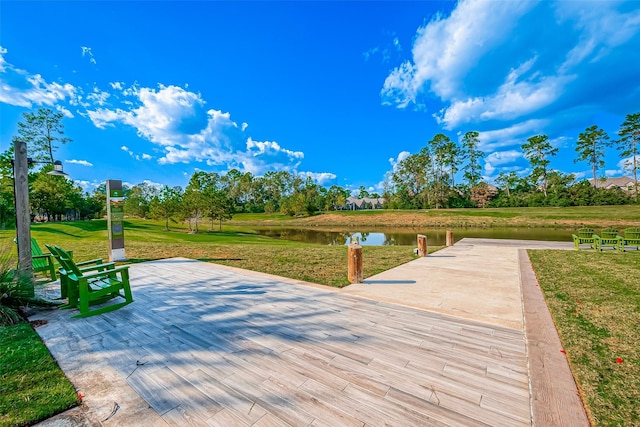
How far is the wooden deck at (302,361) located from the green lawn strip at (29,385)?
0.14 metres

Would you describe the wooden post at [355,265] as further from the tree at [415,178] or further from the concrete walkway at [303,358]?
the tree at [415,178]

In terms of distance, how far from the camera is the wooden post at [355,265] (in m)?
5.38

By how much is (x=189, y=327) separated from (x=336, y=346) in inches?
74.2

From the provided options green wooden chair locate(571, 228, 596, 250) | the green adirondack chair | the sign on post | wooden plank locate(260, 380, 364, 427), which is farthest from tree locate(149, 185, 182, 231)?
green wooden chair locate(571, 228, 596, 250)

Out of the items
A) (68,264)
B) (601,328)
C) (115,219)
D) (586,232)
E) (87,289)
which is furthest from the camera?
(586,232)

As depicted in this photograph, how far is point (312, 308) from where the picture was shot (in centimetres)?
391

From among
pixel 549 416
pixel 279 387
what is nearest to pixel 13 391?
pixel 279 387

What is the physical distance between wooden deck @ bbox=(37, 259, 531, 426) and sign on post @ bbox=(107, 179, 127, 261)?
5.32m

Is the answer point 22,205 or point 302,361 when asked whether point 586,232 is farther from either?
point 22,205

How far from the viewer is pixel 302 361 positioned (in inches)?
98.1

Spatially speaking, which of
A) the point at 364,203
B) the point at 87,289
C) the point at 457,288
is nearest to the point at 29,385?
the point at 87,289

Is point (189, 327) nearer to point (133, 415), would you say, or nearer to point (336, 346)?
point (133, 415)

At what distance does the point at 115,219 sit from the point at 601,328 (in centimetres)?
1137

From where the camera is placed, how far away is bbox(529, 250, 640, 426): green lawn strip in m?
1.98
